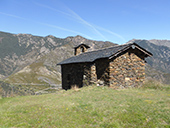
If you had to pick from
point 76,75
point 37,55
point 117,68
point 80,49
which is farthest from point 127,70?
point 37,55

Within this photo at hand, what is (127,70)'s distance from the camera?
14.4m

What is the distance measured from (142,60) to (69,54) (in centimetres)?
10313

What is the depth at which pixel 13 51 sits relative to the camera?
175000 mm

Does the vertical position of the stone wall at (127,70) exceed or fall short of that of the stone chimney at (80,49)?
it falls short

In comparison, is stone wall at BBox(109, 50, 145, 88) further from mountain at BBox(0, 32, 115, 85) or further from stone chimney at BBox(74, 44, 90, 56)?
mountain at BBox(0, 32, 115, 85)

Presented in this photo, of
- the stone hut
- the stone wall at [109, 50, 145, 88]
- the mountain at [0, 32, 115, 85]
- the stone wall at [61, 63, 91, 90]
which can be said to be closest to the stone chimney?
the stone wall at [61, 63, 91, 90]

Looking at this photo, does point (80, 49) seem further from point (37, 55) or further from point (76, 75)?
point (37, 55)

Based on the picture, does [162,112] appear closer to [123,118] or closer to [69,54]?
[123,118]

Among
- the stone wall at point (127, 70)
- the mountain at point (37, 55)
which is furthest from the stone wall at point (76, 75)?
the mountain at point (37, 55)

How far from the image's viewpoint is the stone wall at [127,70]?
13688 millimetres

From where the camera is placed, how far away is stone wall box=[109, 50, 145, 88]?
13.7m

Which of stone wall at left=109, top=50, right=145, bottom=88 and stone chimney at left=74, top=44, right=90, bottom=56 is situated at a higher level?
stone chimney at left=74, top=44, right=90, bottom=56

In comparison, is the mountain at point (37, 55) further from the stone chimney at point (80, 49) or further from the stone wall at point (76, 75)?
the stone wall at point (76, 75)

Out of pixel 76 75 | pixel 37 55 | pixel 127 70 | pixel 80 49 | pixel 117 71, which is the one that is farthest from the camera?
pixel 37 55
